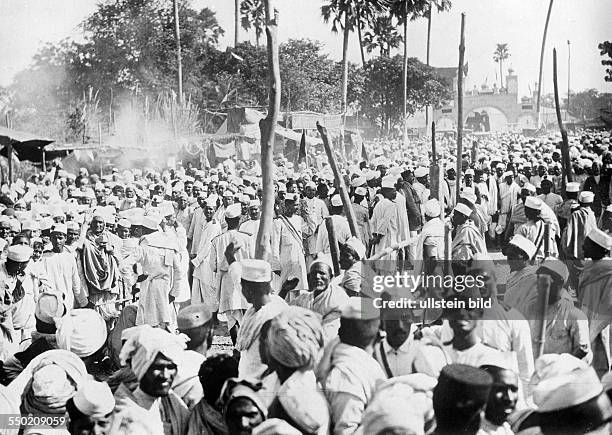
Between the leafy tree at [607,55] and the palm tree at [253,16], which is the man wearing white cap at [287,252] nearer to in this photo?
the palm tree at [253,16]

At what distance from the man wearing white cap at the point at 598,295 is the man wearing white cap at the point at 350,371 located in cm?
133

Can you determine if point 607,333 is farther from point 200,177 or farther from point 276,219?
point 200,177

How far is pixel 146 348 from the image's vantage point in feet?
11.1

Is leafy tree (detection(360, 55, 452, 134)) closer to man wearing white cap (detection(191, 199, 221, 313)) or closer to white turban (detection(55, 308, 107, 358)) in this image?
man wearing white cap (detection(191, 199, 221, 313))

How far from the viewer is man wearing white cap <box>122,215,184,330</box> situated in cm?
508

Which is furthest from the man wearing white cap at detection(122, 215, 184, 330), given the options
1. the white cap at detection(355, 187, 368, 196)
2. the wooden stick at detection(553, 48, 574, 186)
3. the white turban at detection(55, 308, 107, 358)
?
the wooden stick at detection(553, 48, 574, 186)

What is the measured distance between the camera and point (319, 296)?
401 centimetres

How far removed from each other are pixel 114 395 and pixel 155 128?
12.1 ft

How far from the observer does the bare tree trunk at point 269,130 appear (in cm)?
464

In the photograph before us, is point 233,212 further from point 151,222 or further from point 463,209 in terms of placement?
point 463,209

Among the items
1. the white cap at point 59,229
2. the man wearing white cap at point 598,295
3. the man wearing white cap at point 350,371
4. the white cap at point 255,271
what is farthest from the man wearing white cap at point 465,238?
the white cap at point 59,229

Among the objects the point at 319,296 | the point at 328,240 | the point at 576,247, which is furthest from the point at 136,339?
the point at 576,247

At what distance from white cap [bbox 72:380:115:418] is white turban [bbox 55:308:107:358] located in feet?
2.41
